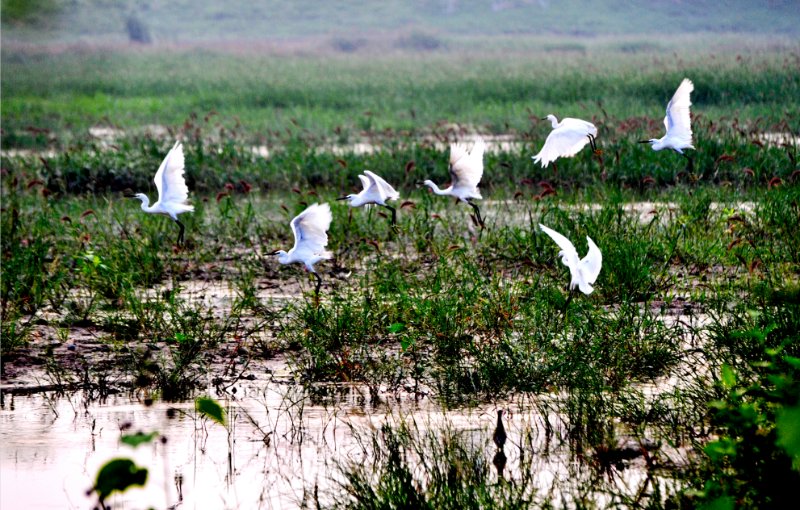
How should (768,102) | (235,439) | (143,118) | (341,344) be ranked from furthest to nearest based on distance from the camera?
(143,118) < (768,102) < (341,344) < (235,439)

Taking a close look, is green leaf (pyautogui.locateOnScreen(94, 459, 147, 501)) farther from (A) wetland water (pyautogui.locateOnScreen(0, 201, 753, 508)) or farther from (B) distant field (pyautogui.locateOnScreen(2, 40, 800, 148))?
(B) distant field (pyautogui.locateOnScreen(2, 40, 800, 148))

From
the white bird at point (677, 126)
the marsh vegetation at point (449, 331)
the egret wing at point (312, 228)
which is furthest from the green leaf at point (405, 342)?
the white bird at point (677, 126)

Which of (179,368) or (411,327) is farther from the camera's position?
(411,327)

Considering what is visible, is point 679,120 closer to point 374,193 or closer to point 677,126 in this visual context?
point 677,126

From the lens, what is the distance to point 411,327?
18.9 feet

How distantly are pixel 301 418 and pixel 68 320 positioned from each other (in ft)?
7.21

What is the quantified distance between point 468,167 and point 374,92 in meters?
16.6

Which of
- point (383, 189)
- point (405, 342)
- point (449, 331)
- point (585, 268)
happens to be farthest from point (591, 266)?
point (383, 189)

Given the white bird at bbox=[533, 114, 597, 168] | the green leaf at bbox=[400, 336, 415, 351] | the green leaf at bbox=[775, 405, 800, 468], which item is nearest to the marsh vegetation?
the green leaf at bbox=[775, 405, 800, 468]

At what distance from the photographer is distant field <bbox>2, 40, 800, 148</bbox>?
1566 cm

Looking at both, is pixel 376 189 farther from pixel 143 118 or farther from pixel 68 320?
pixel 143 118

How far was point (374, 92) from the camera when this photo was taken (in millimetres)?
22438

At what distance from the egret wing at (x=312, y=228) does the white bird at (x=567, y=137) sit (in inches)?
51.1

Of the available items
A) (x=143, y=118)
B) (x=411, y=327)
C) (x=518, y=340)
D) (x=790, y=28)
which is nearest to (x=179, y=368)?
(x=411, y=327)
